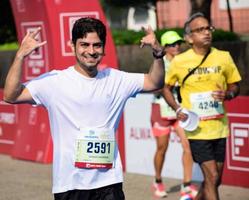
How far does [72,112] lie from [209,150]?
7.30 feet

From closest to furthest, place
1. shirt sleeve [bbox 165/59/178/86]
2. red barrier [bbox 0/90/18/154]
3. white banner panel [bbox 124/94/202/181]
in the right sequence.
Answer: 1. shirt sleeve [bbox 165/59/178/86]
2. white banner panel [bbox 124/94/202/181]
3. red barrier [bbox 0/90/18/154]

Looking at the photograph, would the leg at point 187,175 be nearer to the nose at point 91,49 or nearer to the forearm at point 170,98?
the forearm at point 170,98

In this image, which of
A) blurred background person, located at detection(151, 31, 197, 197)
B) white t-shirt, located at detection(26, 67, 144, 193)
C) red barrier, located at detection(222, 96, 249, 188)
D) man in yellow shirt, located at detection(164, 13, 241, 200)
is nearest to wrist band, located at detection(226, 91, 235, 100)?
man in yellow shirt, located at detection(164, 13, 241, 200)

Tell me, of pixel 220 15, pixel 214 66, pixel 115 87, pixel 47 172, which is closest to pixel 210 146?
pixel 214 66

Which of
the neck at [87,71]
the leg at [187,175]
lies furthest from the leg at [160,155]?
the neck at [87,71]

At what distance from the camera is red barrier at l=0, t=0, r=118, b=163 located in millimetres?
11039

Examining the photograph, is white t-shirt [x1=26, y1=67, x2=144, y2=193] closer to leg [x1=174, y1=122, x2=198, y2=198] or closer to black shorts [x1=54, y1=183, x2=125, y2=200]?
black shorts [x1=54, y1=183, x2=125, y2=200]

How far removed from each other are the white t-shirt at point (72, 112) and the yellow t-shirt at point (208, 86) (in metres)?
2.07

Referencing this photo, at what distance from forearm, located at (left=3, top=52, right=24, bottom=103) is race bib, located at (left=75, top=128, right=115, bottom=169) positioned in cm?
47

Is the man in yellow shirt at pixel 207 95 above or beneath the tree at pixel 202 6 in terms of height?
beneath

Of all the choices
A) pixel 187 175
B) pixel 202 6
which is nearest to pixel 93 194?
pixel 187 175

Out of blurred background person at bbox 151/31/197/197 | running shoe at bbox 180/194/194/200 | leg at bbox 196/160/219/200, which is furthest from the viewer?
blurred background person at bbox 151/31/197/197

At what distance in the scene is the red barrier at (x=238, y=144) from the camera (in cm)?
890

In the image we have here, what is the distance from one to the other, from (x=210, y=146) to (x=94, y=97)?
2.21m
